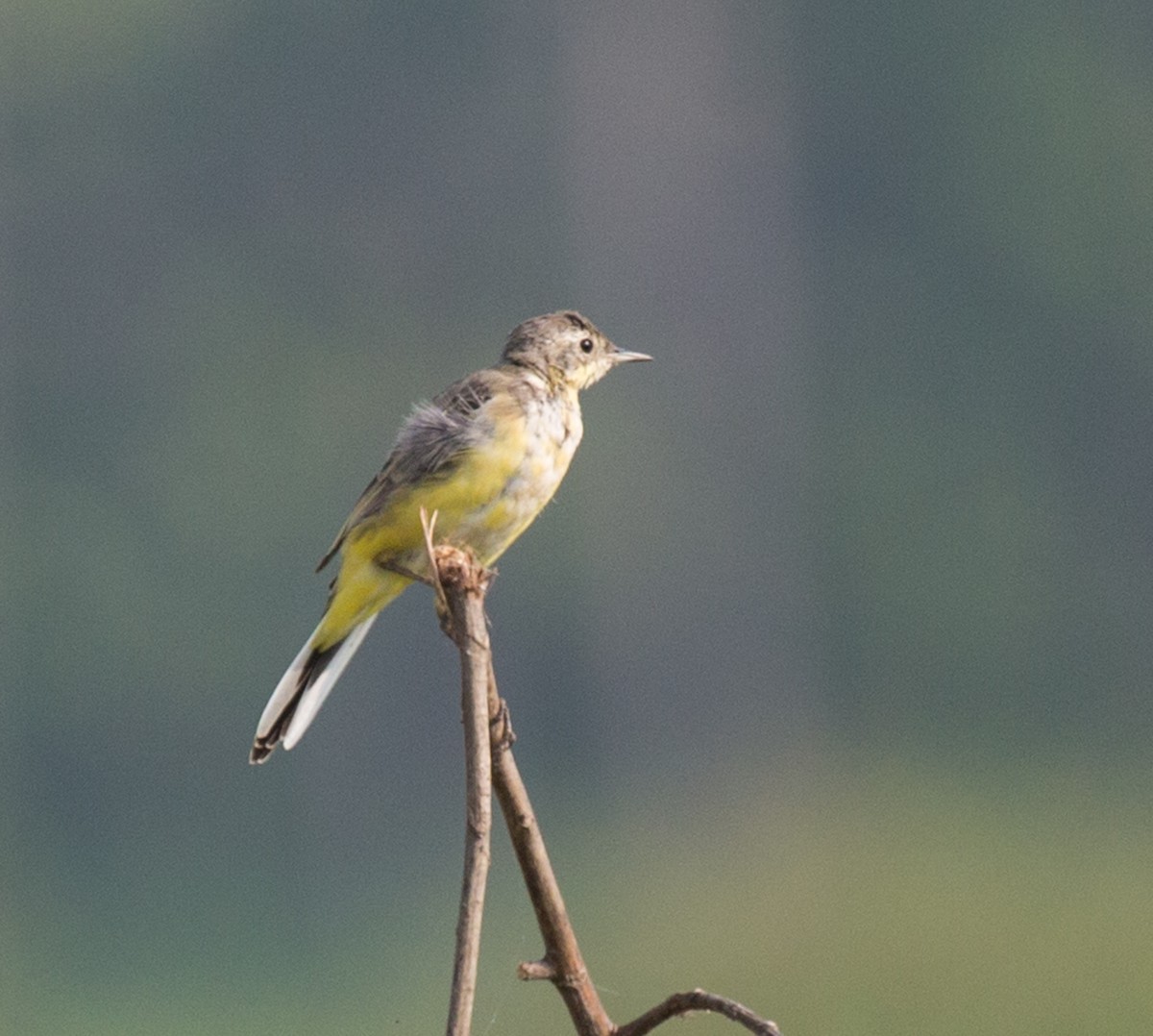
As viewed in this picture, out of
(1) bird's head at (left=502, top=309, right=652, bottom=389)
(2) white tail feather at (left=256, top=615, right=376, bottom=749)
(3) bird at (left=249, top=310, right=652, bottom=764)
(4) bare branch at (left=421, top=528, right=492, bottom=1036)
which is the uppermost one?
(1) bird's head at (left=502, top=309, right=652, bottom=389)

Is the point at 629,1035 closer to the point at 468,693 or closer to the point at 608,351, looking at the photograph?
the point at 468,693

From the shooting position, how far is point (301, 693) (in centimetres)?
327

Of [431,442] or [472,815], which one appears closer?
[472,815]

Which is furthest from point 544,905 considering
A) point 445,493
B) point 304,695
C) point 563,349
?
point 563,349

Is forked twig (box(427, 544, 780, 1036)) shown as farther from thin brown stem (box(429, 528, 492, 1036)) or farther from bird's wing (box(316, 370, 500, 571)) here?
bird's wing (box(316, 370, 500, 571))

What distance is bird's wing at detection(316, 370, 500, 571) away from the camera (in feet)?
11.3

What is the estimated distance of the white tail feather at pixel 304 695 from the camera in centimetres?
310

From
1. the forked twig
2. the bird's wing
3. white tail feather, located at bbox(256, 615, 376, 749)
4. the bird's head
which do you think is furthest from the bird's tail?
the forked twig

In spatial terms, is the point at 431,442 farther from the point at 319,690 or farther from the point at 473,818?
the point at 473,818

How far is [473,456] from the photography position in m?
3.40

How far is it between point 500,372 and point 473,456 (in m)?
0.27

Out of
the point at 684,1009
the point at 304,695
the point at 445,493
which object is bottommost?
the point at 684,1009

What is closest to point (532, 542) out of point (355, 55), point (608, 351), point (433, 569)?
point (355, 55)

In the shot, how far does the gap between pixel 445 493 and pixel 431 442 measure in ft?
0.33
